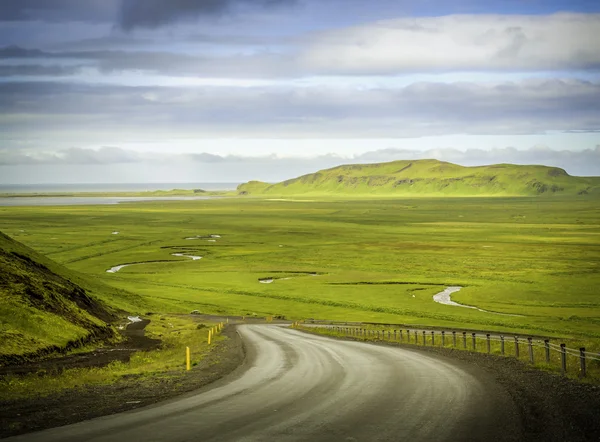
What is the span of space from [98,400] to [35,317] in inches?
732

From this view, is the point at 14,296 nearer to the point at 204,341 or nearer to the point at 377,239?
the point at 204,341

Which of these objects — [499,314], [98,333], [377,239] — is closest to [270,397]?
[98,333]

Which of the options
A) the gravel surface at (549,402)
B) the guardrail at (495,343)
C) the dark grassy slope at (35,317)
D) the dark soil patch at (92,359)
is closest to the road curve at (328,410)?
the gravel surface at (549,402)

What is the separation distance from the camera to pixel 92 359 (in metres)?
32.6

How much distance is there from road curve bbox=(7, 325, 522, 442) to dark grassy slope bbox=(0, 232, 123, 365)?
12261 mm

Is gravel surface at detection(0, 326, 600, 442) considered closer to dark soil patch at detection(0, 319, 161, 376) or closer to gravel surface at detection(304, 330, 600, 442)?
gravel surface at detection(304, 330, 600, 442)

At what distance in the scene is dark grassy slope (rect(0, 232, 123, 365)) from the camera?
3173 cm

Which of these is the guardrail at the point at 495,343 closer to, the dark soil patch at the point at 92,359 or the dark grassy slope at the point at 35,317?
the dark soil patch at the point at 92,359

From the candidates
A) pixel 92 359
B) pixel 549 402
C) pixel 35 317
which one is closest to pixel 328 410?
pixel 549 402

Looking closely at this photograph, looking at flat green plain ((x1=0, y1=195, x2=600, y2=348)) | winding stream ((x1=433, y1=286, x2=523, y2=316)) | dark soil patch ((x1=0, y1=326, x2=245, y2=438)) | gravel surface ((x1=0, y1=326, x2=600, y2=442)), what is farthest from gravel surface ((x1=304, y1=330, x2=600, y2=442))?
winding stream ((x1=433, y1=286, x2=523, y2=316))

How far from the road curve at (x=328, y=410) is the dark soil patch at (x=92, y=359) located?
875cm

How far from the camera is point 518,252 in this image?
5074 inches

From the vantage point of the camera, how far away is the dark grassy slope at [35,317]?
1249 inches

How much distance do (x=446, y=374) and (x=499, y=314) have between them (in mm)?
46645
